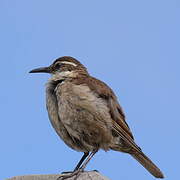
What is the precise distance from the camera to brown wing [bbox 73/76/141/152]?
795 centimetres

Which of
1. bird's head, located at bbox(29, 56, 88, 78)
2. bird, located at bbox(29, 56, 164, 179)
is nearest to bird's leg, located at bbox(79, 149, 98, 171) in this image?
bird, located at bbox(29, 56, 164, 179)

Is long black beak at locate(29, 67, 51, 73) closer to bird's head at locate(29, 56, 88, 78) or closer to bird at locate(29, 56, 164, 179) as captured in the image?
bird's head at locate(29, 56, 88, 78)

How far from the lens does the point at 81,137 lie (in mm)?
7684

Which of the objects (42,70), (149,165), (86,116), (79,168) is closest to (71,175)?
(79,168)

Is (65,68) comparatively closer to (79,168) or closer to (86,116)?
(86,116)

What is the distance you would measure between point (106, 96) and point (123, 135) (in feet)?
2.40

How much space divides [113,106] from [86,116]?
0.73 m

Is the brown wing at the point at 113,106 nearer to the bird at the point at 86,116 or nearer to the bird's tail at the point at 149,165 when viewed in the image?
the bird at the point at 86,116

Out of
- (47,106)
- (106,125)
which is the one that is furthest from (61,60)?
(106,125)

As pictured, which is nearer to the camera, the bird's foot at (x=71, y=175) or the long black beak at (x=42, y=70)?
the bird's foot at (x=71, y=175)

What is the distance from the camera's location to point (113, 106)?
26.5ft

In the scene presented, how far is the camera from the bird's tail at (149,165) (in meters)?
8.38

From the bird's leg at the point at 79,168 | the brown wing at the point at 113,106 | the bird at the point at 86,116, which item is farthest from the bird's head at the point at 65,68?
the bird's leg at the point at 79,168

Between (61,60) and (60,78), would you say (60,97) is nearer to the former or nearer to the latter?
(60,78)
